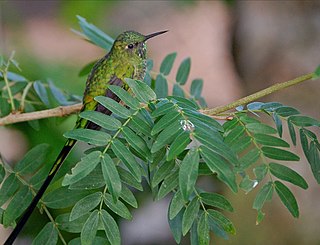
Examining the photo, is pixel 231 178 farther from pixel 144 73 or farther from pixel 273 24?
pixel 273 24

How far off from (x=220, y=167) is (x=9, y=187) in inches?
21.0

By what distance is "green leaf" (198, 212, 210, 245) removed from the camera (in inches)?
44.9

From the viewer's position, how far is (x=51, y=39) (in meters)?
5.06

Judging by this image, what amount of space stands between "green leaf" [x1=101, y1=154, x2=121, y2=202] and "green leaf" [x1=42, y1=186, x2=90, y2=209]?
24 centimetres

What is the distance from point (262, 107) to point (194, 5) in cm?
280

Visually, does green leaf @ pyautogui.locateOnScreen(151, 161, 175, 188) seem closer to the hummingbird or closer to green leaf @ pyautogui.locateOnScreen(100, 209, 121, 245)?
green leaf @ pyautogui.locateOnScreen(100, 209, 121, 245)

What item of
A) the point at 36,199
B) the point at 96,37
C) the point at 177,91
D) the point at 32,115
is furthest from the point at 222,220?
the point at 96,37

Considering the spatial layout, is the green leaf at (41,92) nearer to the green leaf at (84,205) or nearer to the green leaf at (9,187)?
the green leaf at (9,187)

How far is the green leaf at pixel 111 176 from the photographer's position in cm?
108

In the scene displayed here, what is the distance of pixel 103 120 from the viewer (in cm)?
120

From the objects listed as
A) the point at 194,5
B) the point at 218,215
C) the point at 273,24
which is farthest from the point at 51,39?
the point at 218,215

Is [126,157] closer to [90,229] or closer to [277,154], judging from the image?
[90,229]

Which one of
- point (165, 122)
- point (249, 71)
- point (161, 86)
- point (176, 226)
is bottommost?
point (249, 71)

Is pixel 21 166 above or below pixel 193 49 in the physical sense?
above
